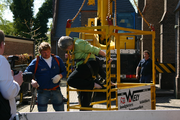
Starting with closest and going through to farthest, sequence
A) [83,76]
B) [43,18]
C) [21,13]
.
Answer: [83,76] < [21,13] < [43,18]

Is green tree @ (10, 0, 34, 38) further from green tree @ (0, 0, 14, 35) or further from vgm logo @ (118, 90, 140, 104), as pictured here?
vgm logo @ (118, 90, 140, 104)

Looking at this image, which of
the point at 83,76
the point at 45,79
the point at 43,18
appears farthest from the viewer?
the point at 43,18

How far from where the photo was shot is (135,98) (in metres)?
5.43

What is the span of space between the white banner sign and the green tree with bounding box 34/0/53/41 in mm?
26614

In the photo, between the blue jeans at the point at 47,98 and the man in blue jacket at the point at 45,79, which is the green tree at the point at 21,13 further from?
the blue jeans at the point at 47,98

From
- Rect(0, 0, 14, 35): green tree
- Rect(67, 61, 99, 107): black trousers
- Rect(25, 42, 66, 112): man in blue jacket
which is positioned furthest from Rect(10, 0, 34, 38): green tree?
Rect(25, 42, 66, 112): man in blue jacket

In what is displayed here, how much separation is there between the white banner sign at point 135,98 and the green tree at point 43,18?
87.3 ft

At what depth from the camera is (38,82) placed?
163 inches

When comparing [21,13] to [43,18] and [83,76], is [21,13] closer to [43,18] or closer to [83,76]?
[43,18]

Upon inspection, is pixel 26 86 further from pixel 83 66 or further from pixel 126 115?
pixel 126 115

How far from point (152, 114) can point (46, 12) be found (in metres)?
30.9

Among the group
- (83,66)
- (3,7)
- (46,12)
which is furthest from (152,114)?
(3,7)

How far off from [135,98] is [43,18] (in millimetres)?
27898

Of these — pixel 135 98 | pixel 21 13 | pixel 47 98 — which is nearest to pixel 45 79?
pixel 47 98
